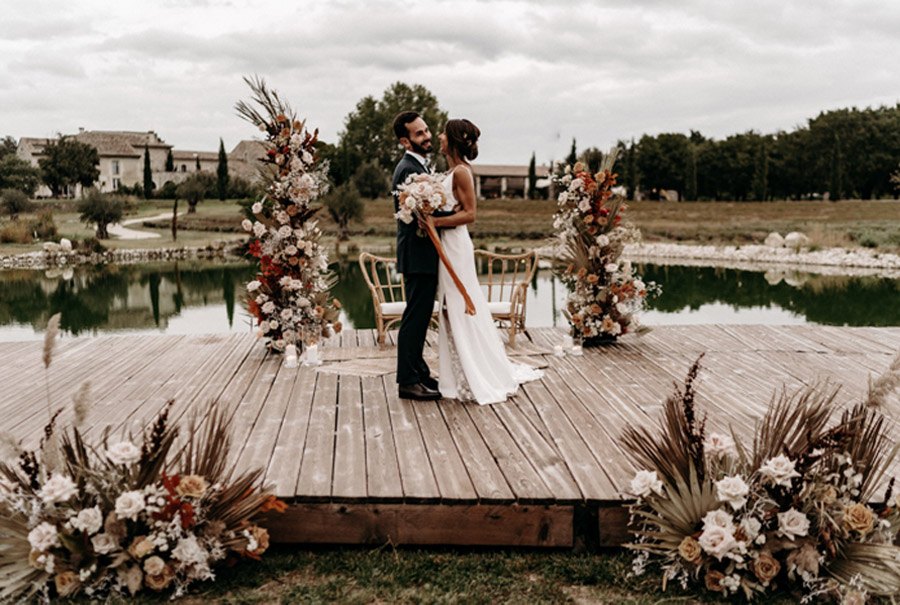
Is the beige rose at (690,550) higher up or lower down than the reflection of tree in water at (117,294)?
higher up

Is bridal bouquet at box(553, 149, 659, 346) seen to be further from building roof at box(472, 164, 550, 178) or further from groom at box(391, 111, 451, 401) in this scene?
building roof at box(472, 164, 550, 178)

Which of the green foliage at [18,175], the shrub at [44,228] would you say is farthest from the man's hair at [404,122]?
the green foliage at [18,175]

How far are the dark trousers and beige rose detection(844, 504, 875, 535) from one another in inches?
121

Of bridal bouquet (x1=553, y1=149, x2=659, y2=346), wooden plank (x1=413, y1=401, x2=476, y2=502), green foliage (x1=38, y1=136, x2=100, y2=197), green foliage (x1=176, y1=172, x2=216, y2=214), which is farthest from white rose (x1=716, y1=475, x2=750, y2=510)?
green foliage (x1=38, y1=136, x2=100, y2=197)

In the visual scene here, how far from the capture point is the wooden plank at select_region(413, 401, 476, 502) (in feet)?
12.4

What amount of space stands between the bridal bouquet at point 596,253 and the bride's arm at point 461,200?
2336 millimetres

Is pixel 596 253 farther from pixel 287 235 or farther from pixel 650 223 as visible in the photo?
pixel 650 223

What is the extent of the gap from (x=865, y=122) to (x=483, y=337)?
6288 centimetres

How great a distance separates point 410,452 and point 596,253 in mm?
3886

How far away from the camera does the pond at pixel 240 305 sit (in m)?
16.9

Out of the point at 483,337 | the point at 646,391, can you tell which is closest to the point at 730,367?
the point at 646,391

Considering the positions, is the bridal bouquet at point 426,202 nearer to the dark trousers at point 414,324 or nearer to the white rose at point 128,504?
the dark trousers at point 414,324

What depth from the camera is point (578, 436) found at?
4.72 m

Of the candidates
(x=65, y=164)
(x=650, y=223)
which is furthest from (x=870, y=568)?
(x=65, y=164)
